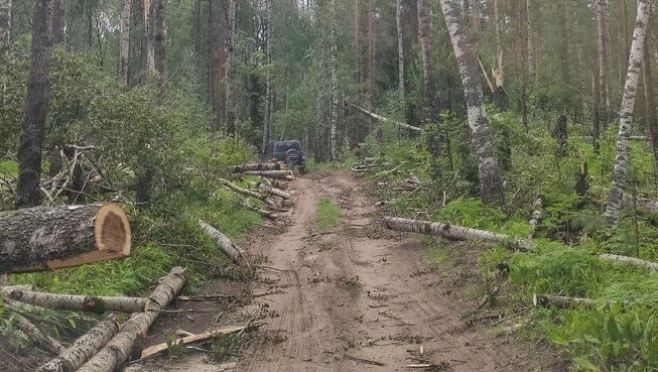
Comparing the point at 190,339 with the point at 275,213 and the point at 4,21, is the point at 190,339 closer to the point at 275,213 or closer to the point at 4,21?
the point at 4,21

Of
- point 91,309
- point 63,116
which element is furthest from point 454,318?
point 63,116

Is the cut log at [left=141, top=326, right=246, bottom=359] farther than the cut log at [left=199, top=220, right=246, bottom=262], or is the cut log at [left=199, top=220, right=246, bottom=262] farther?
the cut log at [left=199, top=220, right=246, bottom=262]

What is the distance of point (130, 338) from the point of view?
6.45 m

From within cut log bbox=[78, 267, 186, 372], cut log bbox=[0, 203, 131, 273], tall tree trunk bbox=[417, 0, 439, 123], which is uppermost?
tall tree trunk bbox=[417, 0, 439, 123]

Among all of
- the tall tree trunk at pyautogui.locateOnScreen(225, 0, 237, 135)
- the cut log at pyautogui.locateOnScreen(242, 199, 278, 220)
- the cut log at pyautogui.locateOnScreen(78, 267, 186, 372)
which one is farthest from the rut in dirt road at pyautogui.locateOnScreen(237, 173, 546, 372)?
the tall tree trunk at pyautogui.locateOnScreen(225, 0, 237, 135)

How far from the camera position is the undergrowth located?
5387 mm

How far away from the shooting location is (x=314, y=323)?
783 centimetres

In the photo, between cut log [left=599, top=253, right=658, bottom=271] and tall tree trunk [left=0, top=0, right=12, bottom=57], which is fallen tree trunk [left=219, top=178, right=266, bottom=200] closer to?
tall tree trunk [left=0, top=0, right=12, bottom=57]

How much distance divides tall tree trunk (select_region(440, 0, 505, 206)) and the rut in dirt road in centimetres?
185

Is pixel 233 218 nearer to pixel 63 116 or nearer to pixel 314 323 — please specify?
pixel 63 116

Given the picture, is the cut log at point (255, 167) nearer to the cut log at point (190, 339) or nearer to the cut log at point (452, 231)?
the cut log at point (452, 231)

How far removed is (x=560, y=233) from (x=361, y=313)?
4.60m

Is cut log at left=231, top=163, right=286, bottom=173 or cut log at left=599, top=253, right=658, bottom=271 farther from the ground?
cut log at left=231, top=163, right=286, bottom=173

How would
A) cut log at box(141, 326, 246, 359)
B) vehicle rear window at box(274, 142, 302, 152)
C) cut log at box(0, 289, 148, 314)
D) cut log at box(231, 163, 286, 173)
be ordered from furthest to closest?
vehicle rear window at box(274, 142, 302, 152), cut log at box(231, 163, 286, 173), cut log at box(0, 289, 148, 314), cut log at box(141, 326, 246, 359)
